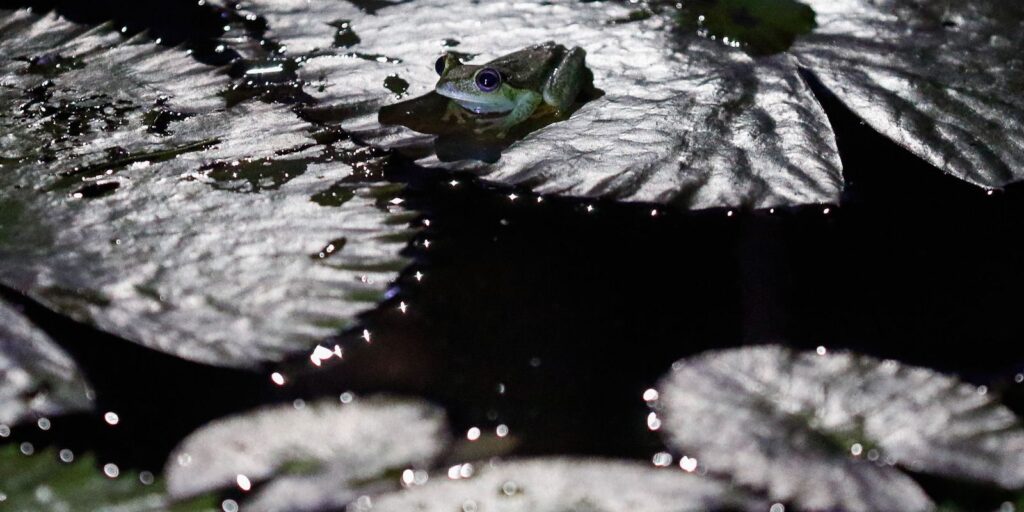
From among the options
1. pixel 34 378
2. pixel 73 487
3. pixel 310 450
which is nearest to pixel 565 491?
pixel 310 450

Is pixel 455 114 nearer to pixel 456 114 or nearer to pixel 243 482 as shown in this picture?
pixel 456 114

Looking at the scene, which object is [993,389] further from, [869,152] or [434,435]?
[434,435]

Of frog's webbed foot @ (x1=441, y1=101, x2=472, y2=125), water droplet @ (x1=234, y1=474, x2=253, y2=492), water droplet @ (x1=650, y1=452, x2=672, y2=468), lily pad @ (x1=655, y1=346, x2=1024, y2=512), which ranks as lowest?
water droplet @ (x1=650, y1=452, x2=672, y2=468)

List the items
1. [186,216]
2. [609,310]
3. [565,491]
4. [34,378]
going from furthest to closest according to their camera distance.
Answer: [186,216] < [609,310] < [34,378] < [565,491]

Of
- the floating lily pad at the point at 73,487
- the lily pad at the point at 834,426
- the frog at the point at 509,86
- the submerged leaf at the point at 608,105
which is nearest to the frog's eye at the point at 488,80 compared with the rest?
the frog at the point at 509,86

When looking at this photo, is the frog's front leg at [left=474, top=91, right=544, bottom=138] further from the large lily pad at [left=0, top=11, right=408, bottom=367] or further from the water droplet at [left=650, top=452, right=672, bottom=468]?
the water droplet at [left=650, top=452, right=672, bottom=468]

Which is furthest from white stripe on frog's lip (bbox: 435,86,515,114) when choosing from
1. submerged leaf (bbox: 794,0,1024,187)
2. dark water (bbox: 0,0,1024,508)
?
submerged leaf (bbox: 794,0,1024,187)
